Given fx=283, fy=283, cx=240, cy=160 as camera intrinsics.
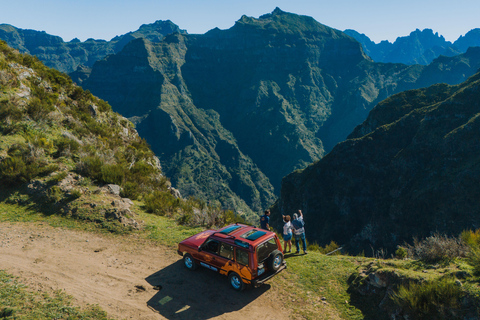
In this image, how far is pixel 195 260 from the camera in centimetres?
1057

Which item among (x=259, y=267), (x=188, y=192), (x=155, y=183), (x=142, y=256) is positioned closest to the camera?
(x=259, y=267)

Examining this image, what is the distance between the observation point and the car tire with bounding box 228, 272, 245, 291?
9414 millimetres

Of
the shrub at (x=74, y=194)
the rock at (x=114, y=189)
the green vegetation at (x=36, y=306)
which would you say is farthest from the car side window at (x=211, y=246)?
the shrub at (x=74, y=194)

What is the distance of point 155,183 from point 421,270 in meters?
16.1

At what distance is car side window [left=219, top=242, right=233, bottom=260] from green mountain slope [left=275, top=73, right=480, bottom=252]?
49521 millimetres

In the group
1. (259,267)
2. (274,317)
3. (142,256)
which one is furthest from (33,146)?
(274,317)

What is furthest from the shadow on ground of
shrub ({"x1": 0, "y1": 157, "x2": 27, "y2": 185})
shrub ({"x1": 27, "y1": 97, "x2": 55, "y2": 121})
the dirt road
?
shrub ({"x1": 27, "y1": 97, "x2": 55, "y2": 121})

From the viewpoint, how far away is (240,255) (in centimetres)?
930

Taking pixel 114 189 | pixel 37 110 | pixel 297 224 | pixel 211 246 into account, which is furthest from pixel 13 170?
pixel 297 224

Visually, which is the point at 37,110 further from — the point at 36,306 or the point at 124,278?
the point at 36,306

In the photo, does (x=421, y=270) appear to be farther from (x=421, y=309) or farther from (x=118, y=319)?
(x=118, y=319)

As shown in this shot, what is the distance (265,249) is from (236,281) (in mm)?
1463

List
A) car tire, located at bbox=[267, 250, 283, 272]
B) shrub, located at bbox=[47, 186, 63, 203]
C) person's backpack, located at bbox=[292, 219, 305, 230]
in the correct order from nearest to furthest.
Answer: car tire, located at bbox=[267, 250, 283, 272] → person's backpack, located at bbox=[292, 219, 305, 230] → shrub, located at bbox=[47, 186, 63, 203]

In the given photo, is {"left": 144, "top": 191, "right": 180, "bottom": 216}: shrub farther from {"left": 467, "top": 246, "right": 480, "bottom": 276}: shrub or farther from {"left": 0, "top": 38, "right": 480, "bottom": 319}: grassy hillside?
{"left": 467, "top": 246, "right": 480, "bottom": 276}: shrub
